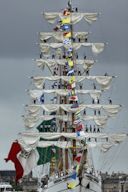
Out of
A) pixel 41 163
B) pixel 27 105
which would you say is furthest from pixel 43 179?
pixel 27 105

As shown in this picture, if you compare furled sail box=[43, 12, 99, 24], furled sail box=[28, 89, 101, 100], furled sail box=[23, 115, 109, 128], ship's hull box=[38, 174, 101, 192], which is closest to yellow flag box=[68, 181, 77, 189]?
ship's hull box=[38, 174, 101, 192]

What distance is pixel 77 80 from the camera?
121562 millimetres

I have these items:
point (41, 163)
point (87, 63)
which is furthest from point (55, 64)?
point (41, 163)

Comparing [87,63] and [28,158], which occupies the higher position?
[87,63]

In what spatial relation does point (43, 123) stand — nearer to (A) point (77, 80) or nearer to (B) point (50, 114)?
(B) point (50, 114)

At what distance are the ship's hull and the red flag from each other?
950cm

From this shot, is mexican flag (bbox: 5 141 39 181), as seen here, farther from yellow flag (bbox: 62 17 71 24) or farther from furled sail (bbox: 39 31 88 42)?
yellow flag (bbox: 62 17 71 24)

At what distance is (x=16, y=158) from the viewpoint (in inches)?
4921

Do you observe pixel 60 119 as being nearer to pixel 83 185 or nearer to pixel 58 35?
pixel 58 35

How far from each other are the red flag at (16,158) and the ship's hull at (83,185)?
9495 mm

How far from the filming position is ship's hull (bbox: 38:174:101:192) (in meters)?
107

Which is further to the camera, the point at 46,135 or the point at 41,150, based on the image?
the point at 41,150

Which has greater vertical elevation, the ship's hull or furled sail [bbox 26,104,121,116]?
furled sail [bbox 26,104,121,116]

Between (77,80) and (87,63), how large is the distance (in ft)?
24.4
